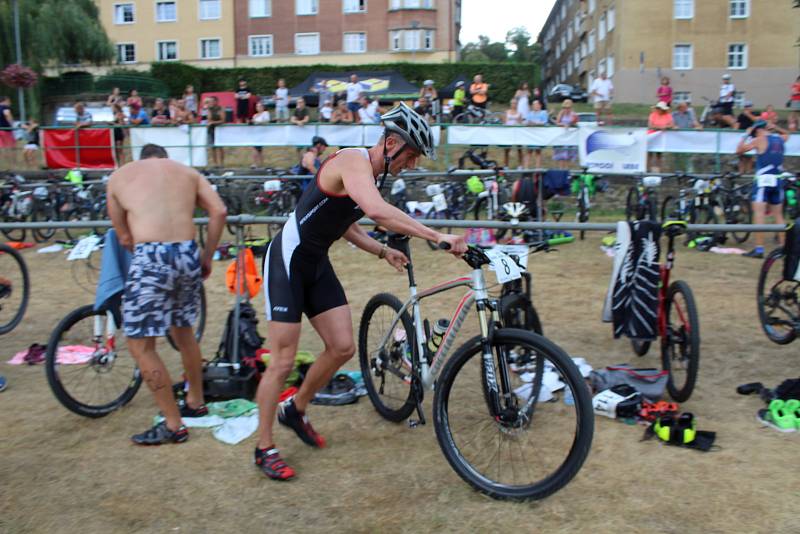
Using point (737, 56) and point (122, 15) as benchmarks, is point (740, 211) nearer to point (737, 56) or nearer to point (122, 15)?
point (737, 56)

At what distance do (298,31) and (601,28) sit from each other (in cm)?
1946

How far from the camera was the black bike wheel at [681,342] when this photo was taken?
497 cm

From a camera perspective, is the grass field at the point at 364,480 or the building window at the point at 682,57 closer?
the grass field at the point at 364,480

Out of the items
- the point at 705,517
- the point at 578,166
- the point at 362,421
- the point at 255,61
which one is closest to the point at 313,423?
the point at 362,421

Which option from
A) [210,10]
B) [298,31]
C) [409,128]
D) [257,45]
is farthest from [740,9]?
[409,128]

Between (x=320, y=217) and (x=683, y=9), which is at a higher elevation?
(x=683, y=9)

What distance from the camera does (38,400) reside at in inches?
213

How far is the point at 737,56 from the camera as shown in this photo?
3962cm

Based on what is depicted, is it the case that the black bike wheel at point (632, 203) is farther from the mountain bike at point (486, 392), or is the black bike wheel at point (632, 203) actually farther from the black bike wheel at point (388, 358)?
the black bike wheel at point (388, 358)

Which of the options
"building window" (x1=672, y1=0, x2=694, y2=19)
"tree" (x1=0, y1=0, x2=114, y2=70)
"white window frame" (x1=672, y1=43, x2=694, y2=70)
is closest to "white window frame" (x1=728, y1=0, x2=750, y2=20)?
"building window" (x1=672, y1=0, x2=694, y2=19)

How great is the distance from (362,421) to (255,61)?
45.7m

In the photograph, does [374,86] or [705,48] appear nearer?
[374,86]

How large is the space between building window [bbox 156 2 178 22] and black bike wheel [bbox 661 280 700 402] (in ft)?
163

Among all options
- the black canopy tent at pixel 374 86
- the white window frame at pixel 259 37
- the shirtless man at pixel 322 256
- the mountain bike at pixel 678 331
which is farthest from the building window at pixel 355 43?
the shirtless man at pixel 322 256
